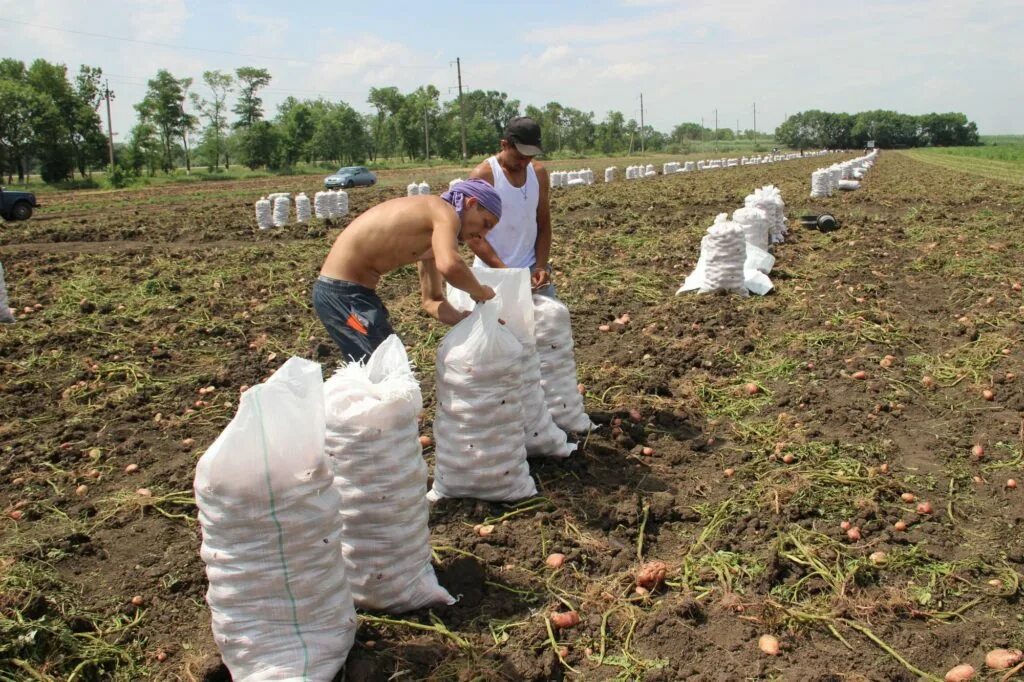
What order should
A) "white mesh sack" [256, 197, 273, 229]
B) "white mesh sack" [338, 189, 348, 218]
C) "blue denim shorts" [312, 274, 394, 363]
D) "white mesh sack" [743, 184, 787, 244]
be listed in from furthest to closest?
1. "white mesh sack" [338, 189, 348, 218]
2. "white mesh sack" [256, 197, 273, 229]
3. "white mesh sack" [743, 184, 787, 244]
4. "blue denim shorts" [312, 274, 394, 363]

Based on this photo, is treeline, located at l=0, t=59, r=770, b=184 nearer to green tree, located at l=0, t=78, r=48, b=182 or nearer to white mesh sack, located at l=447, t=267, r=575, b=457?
green tree, located at l=0, t=78, r=48, b=182

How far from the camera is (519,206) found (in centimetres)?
431

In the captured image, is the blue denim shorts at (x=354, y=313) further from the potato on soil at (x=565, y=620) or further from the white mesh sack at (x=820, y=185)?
the white mesh sack at (x=820, y=185)

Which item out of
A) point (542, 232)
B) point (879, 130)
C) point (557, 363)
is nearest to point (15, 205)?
point (542, 232)

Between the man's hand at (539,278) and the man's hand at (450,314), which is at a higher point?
the man's hand at (539,278)

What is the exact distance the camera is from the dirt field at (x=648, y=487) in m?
2.77

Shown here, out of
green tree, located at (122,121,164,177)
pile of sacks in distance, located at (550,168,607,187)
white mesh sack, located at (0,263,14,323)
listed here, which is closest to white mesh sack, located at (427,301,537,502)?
white mesh sack, located at (0,263,14,323)

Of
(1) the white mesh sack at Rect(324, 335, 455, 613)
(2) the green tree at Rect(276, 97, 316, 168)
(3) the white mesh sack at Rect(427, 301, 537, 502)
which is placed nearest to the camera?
(1) the white mesh sack at Rect(324, 335, 455, 613)

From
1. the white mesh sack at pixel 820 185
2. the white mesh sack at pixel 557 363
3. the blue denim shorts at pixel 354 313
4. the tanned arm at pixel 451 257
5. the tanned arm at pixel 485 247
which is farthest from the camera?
the white mesh sack at pixel 820 185

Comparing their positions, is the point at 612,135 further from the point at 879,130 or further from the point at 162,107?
the point at 162,107

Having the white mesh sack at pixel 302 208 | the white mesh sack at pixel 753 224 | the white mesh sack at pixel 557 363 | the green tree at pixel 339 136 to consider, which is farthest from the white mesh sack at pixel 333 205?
the green tree at pixel 339 136

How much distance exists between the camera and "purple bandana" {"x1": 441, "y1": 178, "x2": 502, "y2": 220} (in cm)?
363

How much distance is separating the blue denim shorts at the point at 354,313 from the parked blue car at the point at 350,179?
100 feet

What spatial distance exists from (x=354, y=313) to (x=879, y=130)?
121 meters
